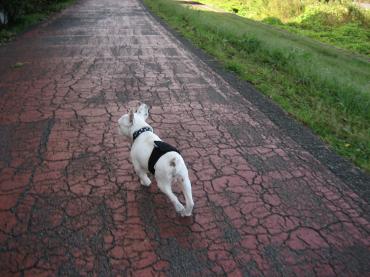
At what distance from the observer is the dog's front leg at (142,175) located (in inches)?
173

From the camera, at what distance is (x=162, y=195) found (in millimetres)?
4562

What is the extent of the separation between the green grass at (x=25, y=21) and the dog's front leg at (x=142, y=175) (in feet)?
32.0

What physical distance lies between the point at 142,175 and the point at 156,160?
62 centimetres

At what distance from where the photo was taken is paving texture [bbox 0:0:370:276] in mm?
3641

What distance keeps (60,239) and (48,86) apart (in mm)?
4970

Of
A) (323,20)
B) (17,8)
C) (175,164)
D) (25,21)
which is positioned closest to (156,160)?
(175,164)

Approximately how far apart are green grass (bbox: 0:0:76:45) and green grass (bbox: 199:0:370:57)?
36.9ft

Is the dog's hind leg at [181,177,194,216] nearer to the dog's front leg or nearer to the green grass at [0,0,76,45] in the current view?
the dog's front leg

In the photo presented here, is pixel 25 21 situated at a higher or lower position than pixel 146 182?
lower

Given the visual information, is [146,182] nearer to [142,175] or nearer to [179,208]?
[142,175]

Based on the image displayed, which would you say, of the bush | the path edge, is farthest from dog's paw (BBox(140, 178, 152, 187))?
the bush

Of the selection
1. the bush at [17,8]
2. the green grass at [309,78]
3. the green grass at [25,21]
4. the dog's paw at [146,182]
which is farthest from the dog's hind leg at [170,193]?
the bush at [17,8]

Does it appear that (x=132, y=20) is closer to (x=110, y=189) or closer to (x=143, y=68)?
(x=143, y=68)

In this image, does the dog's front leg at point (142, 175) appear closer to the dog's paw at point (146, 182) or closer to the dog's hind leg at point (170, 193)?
the dog's paw at point (146, 182)
